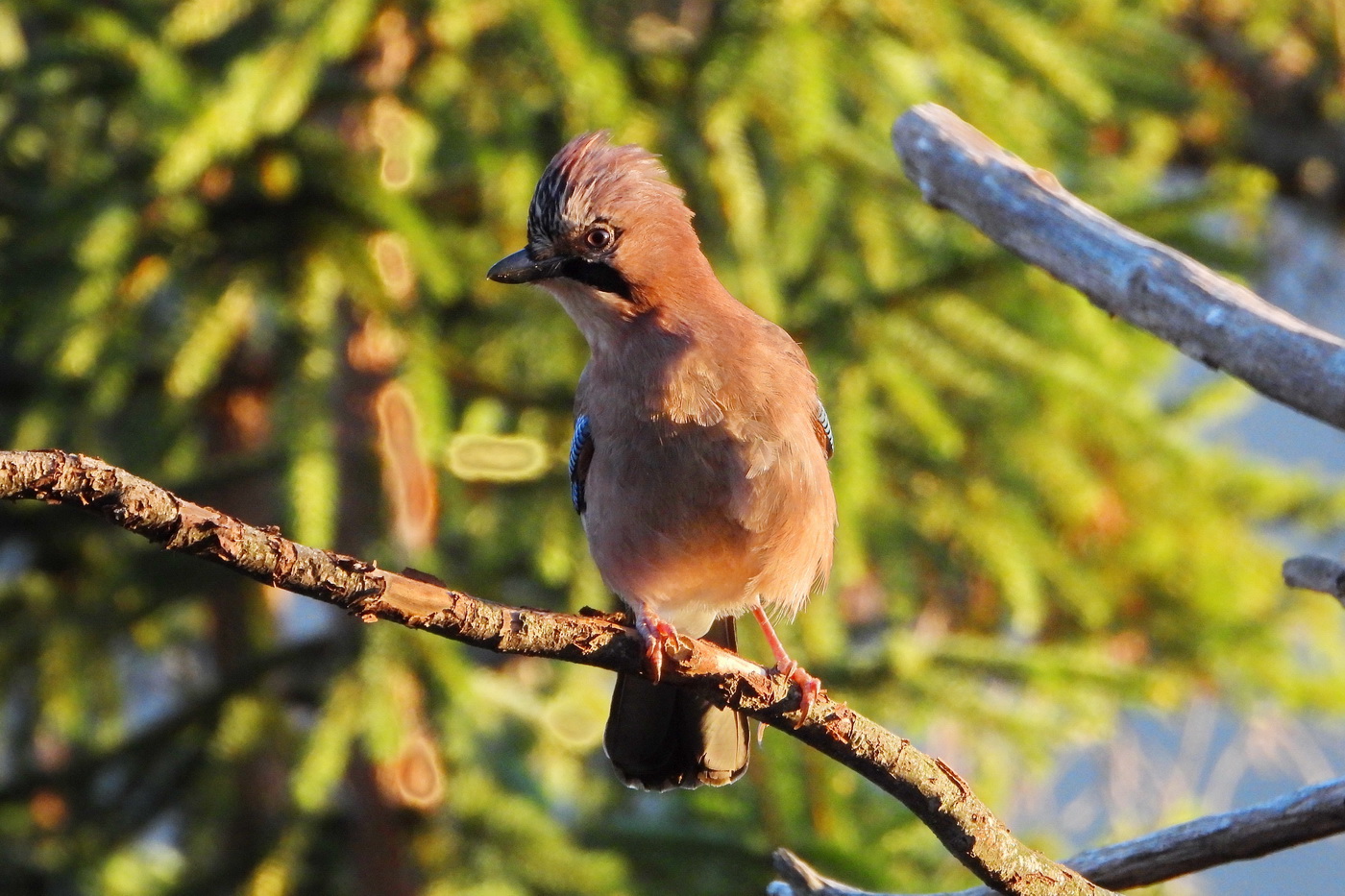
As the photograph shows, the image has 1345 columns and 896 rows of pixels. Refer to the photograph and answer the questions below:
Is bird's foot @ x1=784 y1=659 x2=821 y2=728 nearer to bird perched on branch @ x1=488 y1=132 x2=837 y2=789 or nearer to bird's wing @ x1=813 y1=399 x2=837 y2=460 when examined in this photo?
bird perched on branch @ x1=488 y1=132 x2=837 y2=789

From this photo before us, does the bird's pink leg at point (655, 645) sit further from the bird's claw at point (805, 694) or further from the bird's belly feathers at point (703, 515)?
the bird's belly feathers at point (703, 515)

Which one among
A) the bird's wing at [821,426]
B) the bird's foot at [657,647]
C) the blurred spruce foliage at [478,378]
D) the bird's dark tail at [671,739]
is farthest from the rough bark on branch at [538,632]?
the blurred spruce foliage at [478,378]

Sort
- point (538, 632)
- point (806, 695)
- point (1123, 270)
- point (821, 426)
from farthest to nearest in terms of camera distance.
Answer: point (821, 426), point (1123, 270), point (806, 695), point (538, 632)

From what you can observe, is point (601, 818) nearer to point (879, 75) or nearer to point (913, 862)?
point (913, 862)

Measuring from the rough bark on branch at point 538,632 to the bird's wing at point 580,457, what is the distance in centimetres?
98

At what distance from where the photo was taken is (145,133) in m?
4.37

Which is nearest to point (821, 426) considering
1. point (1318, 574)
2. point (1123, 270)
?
point (1123, 270)

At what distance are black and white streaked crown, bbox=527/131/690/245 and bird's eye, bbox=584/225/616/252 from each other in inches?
0.9

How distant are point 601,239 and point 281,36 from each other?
144 cm

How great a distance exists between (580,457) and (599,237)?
54 centimetres

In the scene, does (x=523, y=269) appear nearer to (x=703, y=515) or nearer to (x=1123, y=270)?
(x=703, y=515)

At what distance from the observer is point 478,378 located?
4801 millimetres

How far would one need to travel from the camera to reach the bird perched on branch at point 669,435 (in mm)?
3316

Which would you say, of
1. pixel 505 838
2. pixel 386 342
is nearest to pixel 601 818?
pixel 505 838
